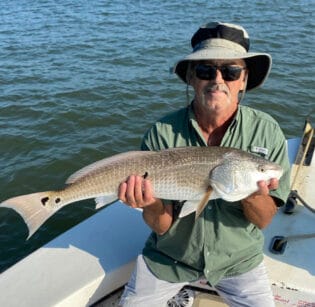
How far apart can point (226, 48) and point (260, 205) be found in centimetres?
108

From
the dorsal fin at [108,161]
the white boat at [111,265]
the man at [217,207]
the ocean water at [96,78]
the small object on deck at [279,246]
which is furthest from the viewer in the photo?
the ocean water at [96,78]

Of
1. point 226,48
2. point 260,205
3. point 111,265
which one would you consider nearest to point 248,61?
point 226,48

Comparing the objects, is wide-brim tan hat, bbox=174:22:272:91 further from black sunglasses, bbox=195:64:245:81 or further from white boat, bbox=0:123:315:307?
white boat, bbox=0:123:315:307

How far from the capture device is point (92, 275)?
11.0 ft

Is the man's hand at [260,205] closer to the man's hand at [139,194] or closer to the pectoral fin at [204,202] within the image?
the pectoral fin at [204,202]

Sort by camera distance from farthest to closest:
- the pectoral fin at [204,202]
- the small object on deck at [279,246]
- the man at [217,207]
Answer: the small object on deck at [279,246] → the man at [217,207] → the pectoral fin at [204,202]

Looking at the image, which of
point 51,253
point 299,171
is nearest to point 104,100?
point 299,171

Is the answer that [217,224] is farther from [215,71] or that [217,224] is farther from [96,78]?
[96,78]

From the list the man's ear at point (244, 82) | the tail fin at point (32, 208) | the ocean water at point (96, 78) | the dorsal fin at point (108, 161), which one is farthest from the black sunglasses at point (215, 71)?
the ocean water at point (96, 78)

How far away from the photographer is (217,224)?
3111 millimetres

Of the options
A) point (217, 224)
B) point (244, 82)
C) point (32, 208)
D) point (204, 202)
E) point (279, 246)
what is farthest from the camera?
point (279, 246)

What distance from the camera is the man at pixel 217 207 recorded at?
9.96ft

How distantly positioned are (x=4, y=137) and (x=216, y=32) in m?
5.93

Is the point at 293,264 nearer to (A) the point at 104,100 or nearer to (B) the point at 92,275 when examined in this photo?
(B) the point at 92,275
